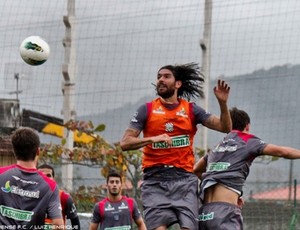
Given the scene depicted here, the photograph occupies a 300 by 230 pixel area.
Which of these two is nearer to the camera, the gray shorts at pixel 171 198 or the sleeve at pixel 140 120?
the gray shorts at pixel 171 198

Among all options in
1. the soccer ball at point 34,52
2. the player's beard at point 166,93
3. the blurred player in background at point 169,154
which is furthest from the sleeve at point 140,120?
the soccer ball at point 34,52

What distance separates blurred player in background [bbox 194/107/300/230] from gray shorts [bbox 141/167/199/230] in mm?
170

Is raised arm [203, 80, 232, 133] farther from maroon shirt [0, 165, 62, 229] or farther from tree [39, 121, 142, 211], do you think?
tree [39, 121, 142, 211]

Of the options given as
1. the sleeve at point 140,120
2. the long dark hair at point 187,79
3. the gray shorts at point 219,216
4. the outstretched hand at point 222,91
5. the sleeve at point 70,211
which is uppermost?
the long dark hair at point 187,79

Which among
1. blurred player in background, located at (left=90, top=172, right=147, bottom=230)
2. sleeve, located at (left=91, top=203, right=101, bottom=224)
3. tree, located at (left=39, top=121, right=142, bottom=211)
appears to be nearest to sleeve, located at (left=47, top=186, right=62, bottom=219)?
blurred player in background, located at (left=90, top=172, right=147, bottom=230)

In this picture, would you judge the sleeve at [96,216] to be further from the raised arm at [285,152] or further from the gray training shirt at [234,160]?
the raised arm at [285,152]

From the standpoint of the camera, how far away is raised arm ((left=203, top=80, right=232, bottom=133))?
32.2ft

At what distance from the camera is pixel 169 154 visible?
10.0 m

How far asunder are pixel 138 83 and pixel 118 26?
47.2 inches

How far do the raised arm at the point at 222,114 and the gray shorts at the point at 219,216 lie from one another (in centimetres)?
77

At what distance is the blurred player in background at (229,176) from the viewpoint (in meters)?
10.1

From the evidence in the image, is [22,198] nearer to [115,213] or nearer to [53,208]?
[53,208]

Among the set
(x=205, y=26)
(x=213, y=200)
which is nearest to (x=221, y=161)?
(x=213, y=200)

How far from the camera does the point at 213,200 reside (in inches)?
403
